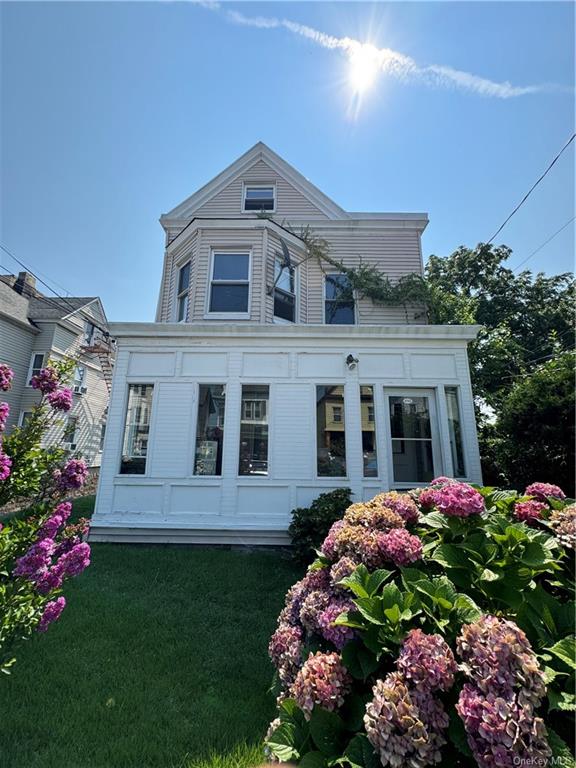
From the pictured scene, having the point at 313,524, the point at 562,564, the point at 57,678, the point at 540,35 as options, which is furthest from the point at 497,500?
the point at 540,35

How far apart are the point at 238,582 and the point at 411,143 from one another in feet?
28.9

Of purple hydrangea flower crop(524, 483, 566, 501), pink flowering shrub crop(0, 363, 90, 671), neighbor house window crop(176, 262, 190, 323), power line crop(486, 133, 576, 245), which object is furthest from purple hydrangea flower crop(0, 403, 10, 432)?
power line crop(486, 133, 576, 245)

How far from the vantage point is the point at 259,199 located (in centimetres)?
1030

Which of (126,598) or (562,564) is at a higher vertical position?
(562,564)

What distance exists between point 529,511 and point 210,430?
521cm

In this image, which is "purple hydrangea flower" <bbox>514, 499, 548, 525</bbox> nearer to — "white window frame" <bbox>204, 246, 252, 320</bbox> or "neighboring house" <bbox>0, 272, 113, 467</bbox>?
"white window frame" <bbox>204, 246, 252, 320</bbox>

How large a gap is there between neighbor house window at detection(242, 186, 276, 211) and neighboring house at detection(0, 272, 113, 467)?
1083 cm

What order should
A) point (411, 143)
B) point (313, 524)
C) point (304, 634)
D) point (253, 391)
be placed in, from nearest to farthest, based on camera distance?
1. point (304, 634)
2. point (313, 524)
3. point (253, 391)
4. point (411, 143)

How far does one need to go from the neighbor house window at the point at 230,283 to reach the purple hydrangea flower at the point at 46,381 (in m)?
5.20

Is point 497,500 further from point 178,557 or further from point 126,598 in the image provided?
point 178,557

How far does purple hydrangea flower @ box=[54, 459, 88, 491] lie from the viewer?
3.08 m

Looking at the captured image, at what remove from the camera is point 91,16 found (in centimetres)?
510

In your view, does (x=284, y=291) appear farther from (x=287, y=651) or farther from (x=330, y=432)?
(x=287, y=651)

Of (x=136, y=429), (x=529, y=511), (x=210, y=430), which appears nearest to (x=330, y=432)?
(x=210, y=430)
